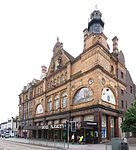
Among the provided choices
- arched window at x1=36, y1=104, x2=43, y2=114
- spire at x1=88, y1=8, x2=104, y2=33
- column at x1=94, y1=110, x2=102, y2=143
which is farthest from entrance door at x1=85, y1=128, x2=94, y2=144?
arched window at x1=36, y1=104, x2=43, y2=114

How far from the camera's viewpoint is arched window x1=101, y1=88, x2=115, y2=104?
51.0 metres

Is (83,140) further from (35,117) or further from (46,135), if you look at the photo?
(35,117)

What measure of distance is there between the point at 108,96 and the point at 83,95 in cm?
455

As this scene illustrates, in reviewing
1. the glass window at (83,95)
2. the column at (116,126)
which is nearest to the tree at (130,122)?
the glass window at (83,95)

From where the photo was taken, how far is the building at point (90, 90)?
1939 inches

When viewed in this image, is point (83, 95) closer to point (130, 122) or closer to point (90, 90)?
point (90, 90)

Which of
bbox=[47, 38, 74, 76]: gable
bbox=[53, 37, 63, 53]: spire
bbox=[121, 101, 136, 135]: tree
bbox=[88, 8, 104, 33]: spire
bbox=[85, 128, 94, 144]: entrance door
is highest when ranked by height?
bbox=[88, 8, 104, 33]: spire

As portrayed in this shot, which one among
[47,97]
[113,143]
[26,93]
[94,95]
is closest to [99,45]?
[94,95]

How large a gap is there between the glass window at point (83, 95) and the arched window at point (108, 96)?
2.35 meters

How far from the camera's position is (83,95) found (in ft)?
175

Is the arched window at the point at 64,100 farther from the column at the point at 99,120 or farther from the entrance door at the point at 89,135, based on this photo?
the column at the point at 99,120

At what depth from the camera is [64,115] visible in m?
60.0

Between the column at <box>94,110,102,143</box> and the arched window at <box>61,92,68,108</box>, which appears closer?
the column at <box>94,110,102,143</box>

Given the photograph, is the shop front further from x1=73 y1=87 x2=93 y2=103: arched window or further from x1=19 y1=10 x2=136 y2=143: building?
x1=73 y1=87 x2=93 y2=103: arched window
